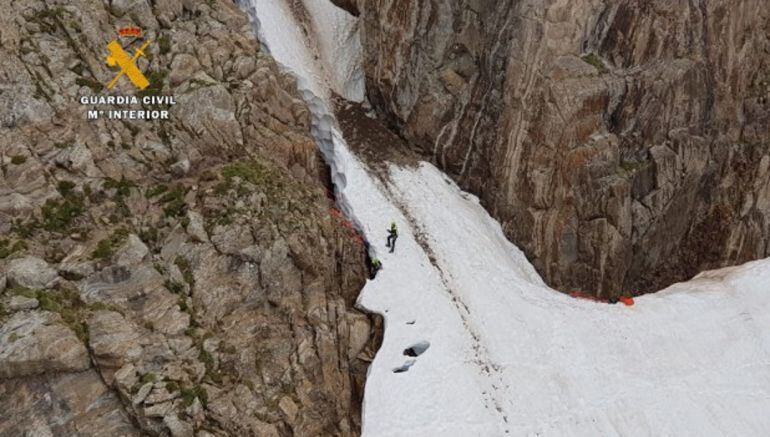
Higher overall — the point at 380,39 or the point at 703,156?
the point at 380,39

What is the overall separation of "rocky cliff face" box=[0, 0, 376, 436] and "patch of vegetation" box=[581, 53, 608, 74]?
1359 centimetres

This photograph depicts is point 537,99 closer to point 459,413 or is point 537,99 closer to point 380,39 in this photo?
point 380,39

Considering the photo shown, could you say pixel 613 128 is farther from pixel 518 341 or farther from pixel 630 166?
pixel 518 341

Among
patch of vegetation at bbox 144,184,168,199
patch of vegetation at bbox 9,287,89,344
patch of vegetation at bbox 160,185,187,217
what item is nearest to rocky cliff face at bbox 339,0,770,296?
patch of vegetation at bbox 160,185,187,217

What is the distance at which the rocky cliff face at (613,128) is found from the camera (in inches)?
975

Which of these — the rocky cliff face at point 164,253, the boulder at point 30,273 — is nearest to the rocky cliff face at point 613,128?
the rocky cliff face at point 164,253

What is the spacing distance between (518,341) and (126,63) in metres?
16.7

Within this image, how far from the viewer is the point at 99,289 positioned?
48.0 ft

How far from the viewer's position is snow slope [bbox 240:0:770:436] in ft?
59.8

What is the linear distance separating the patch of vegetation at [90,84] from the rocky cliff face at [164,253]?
0.06 m

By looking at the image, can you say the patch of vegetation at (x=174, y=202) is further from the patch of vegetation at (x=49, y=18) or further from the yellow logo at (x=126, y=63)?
the patch of vegetation at (x=49, y=18)

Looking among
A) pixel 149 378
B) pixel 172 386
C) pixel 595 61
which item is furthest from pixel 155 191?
pixel 595 61

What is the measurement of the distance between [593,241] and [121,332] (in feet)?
64.7

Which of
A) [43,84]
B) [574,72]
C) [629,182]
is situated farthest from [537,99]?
[43,84]
